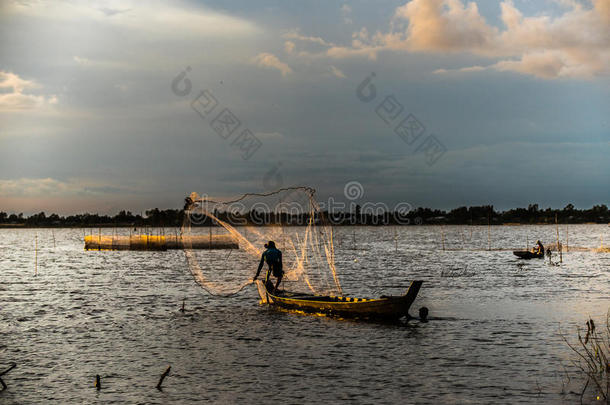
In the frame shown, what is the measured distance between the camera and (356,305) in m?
23.2

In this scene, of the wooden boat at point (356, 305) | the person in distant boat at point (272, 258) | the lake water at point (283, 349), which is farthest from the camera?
the person in distant boat at point (272, 258)

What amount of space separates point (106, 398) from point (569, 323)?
58.2ft

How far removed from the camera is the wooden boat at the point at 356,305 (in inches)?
886

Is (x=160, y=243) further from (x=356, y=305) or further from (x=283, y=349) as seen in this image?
(x=283, y=349)

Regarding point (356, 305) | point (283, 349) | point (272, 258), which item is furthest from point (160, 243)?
point (283, 349)

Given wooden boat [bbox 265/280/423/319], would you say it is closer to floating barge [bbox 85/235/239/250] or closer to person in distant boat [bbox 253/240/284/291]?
person in distant boat [bbox 253/240/284/291]

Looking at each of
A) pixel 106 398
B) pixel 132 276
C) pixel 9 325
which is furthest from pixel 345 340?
pixel 132 276

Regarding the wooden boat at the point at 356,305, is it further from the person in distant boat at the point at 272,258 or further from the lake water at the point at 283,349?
the person in distant boat at the point at 272,258

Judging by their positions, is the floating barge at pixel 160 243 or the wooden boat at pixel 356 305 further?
the floating barge at pixel 160 243

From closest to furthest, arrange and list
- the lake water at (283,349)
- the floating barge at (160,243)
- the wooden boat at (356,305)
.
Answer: the lake water at (283,349), the wooden boat at (356,305), the floating barge at (160,243)

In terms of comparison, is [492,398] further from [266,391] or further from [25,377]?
[25,377]

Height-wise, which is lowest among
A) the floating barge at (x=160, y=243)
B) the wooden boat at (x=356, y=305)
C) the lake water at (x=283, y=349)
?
the lake water at (x=283, y=349)

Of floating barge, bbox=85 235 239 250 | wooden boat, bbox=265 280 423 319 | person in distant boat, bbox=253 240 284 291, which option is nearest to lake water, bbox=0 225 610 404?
wooden boat, bbox=265 280 423 319

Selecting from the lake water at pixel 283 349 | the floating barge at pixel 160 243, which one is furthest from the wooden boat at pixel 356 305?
the floating barge at pixel 160 243
